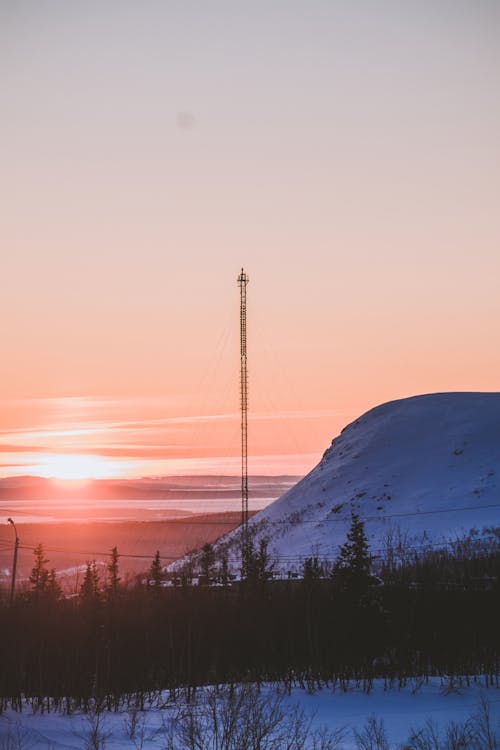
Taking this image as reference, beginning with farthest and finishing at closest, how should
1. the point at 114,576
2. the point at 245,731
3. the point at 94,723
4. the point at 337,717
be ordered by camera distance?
the point at 114,576 < the point at 94,723 < the point at 337,717 < the point at 245,731

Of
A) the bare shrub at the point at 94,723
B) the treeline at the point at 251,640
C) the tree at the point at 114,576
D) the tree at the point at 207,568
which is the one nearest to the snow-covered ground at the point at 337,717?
the bare shrub at the point at 94,723

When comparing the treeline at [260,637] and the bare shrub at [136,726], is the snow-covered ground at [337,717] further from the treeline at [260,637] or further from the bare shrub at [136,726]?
the treeline at [260,637]

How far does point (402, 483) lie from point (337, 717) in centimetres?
5708

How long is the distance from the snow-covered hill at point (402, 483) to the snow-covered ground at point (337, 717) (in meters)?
35.9

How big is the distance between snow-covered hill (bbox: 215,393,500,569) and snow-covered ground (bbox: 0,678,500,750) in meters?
35.9

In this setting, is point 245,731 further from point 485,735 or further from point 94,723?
point 94,723

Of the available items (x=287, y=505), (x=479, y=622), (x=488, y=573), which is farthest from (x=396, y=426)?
(x=479, y=622)

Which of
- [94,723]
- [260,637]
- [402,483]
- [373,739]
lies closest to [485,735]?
[373,739]

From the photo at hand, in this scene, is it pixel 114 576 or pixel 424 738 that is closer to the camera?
pixel 424 738

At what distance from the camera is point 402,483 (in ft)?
268

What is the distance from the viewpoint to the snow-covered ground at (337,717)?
22906 mm

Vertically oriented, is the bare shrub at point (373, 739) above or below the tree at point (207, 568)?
→ below

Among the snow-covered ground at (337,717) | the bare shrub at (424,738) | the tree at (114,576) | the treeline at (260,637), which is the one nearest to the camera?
the bare shrub at (424,738)

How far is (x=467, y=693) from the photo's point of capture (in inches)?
1112
